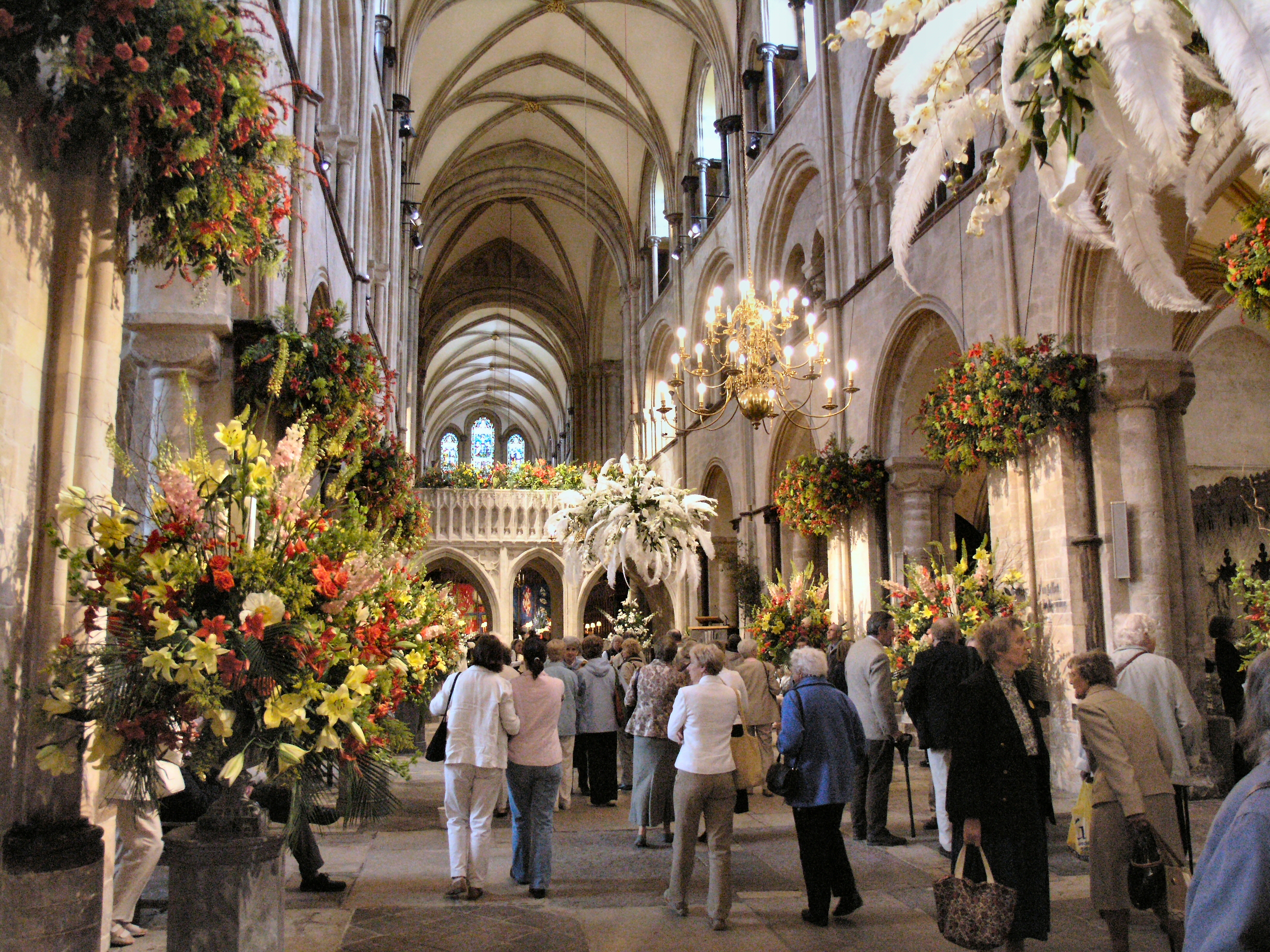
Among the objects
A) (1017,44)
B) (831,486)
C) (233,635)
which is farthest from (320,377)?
(831,486)

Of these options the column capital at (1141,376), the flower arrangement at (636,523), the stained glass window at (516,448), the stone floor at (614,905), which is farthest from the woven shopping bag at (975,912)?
the stained glass window at (516,448)

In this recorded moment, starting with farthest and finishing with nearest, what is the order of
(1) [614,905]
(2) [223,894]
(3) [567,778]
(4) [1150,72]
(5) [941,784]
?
(3) [567,778]
(5) [941,784]
(1) [614,905]
(2) [223,894]
(4) [1150,72]

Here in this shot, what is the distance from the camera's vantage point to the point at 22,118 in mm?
2951

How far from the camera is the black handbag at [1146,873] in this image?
11.3 ft

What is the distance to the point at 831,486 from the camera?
36.7 feet

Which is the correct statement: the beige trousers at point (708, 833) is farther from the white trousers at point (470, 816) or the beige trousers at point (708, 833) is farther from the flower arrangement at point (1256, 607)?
the flower arrangement at point (1256, 607)

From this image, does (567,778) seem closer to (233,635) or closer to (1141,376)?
(1141,376)

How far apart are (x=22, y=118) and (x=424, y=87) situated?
18.8 meters

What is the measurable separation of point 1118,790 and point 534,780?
2649 mm

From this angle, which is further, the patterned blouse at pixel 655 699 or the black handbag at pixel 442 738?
the patterned blouse at pixel 655 699

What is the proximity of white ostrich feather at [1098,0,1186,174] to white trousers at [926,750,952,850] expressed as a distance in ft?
15.1

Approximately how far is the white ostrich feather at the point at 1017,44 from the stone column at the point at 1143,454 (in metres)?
6.49

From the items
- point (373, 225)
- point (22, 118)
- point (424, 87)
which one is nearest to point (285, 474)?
point (22, 118)

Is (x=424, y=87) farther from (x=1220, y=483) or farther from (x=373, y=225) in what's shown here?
(x=1220, y=483)
